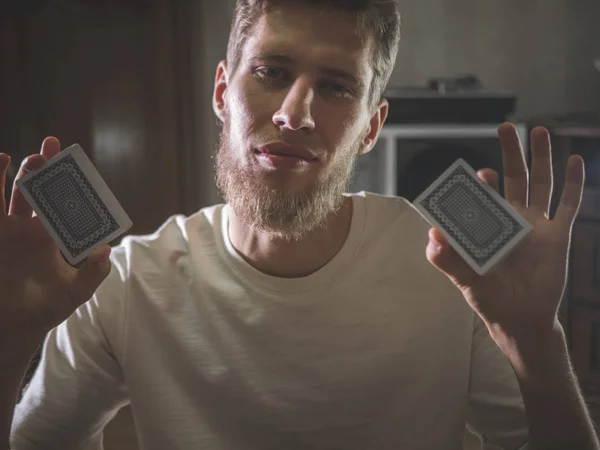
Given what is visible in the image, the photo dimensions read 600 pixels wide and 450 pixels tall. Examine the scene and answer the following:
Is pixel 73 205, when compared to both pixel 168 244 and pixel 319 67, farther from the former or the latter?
pixel 319 67

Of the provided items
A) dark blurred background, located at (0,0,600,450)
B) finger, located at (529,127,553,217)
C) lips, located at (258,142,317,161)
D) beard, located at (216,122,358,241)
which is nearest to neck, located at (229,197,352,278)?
beard, located at (216,122,358,241)

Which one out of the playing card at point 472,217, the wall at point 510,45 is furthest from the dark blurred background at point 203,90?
the playing card at point 472,217

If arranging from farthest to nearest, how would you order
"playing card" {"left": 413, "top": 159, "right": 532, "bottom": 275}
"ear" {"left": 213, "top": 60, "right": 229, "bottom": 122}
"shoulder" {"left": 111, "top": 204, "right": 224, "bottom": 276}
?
"ear" {"left": 213, "top": 60, "right": 229, "bottom": 122}, "shoulder" {"left": 111, "top": 204, "right": 224, "bottom": 276}, "playing card" {"left": 413, "top": 159, "right": 532, "bottom": 275}

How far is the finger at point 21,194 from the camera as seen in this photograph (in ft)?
2.58

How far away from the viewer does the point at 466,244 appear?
0.75 meters

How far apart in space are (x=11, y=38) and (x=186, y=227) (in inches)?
68.1

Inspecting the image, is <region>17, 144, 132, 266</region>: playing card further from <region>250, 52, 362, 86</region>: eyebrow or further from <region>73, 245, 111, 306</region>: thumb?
<region>250, 52, 362, 86</region>: eyebrow

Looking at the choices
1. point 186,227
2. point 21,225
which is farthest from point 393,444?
point 21,225

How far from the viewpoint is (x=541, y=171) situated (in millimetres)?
776

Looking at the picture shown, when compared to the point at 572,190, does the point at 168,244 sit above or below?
below

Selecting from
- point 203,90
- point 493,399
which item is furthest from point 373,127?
point 203,90

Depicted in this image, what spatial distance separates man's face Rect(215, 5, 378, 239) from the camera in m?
0.93

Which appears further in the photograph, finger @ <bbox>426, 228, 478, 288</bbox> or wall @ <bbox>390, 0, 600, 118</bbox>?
wall @ <bbox>390, 0, 600, 118</bbox>

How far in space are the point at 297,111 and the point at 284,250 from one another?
0.81ft
